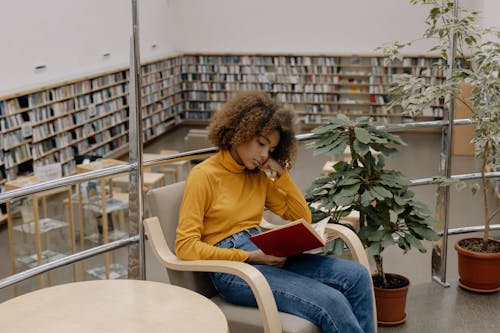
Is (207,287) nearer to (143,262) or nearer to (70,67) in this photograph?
(143,262)

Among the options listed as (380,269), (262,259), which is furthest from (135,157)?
(380,269)

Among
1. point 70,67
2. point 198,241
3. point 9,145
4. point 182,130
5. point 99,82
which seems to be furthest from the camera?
point 182,130

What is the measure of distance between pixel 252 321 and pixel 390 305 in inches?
43.4

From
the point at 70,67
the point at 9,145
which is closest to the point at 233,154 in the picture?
the point at 9,145

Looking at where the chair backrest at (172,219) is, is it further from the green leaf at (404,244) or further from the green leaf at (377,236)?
the green leaf at (404,244)

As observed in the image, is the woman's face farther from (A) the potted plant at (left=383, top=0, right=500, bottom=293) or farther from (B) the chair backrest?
(A) the potted plant at (left=383, top=0, right=500, bottom=293)

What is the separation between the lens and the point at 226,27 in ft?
43.6

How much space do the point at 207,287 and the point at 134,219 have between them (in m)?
0.48

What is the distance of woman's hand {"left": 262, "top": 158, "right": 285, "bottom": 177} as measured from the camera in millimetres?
2580

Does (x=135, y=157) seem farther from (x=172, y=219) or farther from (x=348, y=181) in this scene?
(x=348, y=181)

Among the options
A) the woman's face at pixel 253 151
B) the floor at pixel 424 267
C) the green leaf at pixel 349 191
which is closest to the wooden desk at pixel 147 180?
the floor at pixel 424 267

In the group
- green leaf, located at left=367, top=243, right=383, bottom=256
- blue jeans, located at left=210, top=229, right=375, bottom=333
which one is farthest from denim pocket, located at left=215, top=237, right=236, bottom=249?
green leaf, located at left=367, top=243, right=383, bottom=256

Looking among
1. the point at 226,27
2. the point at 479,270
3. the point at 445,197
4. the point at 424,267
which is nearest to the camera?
the point at 479,270

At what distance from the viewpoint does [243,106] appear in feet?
8.27
